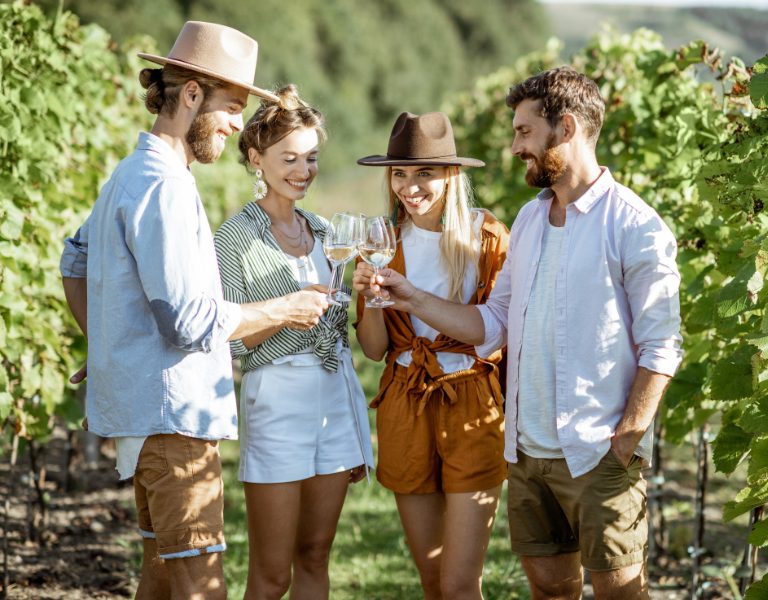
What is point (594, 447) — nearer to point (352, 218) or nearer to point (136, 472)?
point (352, 218)

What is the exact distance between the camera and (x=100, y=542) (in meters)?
5.31

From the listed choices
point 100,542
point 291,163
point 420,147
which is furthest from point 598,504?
point 100,542

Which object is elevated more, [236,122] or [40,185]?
[236,122]

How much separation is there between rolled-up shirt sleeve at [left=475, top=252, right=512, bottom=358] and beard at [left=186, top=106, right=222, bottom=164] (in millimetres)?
1084

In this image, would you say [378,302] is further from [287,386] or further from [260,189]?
[260,189]

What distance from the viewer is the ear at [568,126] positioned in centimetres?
307

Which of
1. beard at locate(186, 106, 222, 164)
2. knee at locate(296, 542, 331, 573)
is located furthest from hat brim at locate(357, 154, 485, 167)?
knee at locate(296, 542, 331, 573)

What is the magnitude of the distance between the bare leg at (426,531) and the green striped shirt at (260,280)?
1.88 ft

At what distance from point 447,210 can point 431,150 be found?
0.22 meters

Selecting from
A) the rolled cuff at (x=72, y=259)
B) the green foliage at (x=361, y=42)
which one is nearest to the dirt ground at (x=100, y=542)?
the rolled cuff at (x=72, y=259)

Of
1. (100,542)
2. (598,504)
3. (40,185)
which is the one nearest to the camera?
(598,504)

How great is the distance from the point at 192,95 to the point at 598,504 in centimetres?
175

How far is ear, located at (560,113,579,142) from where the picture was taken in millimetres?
3070

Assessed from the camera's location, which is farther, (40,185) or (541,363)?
(40,185)
